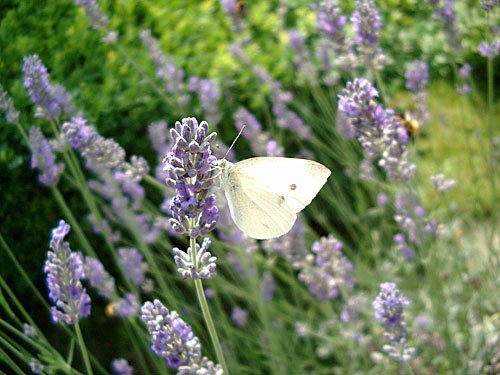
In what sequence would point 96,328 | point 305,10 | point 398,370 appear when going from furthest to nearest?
point 305,10
point 96,328
point 398,370

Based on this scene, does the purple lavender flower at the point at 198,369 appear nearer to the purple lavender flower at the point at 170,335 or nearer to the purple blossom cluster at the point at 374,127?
the purple lavender flower at the point at 170,335

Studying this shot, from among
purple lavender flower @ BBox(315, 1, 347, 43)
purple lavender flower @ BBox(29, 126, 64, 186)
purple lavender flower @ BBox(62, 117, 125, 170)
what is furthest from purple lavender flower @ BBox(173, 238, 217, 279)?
purple lavender flower @ BBox(315, 1, 347, 43)

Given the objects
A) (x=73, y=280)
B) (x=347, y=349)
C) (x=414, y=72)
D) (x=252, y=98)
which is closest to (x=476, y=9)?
(x=252, y=98)

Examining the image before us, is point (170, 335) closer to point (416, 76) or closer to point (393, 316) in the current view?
point (393, 316)

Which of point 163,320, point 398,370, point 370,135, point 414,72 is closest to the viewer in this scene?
point 163,320

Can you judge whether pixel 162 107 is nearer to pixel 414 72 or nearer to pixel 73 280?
pixel 414 72

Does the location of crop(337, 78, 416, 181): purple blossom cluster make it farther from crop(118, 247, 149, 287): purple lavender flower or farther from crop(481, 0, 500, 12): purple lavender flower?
crop(118, 247, 149, 287): purple lavender flower
